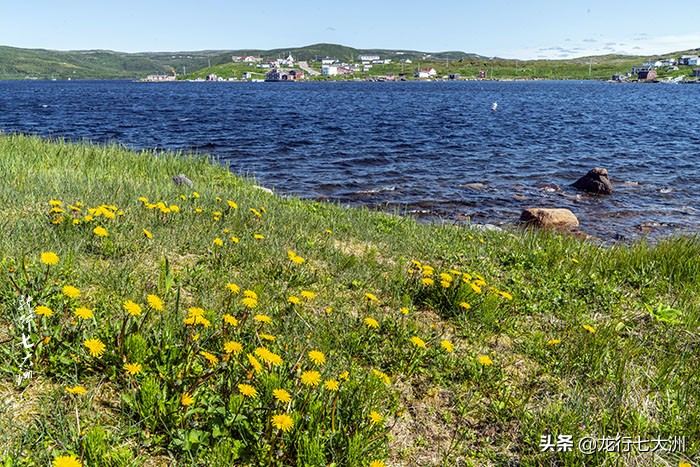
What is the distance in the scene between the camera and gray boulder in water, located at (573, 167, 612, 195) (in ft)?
65.1

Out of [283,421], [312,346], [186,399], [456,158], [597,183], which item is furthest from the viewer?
[456,158]

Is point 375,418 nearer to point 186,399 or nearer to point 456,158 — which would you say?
point 186,399

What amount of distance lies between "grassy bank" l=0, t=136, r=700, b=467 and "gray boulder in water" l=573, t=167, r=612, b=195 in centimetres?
1315

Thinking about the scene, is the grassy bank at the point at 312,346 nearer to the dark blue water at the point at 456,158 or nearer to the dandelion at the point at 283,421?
the dandelion at the point at 283,421

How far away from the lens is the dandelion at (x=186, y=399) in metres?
2.88

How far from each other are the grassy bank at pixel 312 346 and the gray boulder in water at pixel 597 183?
13.2m

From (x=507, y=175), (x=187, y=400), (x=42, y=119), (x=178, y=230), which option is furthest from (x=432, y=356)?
(x=42, y=119)

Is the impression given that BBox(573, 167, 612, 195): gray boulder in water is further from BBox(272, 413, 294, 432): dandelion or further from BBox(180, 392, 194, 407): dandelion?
BBox(180, 392, 194, 407): dandelion

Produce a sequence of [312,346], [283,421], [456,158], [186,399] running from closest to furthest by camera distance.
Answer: [283,421], [186,399], [312,346], [456,158]

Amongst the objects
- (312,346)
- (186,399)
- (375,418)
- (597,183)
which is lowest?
(312,346)

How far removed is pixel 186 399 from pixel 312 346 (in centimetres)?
150

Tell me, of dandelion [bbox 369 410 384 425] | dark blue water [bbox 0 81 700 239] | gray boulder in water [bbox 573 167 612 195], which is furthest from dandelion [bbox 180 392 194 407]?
gray boulder in water [bbox 573 167 612 195]

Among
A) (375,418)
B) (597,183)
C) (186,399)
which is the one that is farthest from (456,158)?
(186,399)

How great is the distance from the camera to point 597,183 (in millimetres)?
19969
